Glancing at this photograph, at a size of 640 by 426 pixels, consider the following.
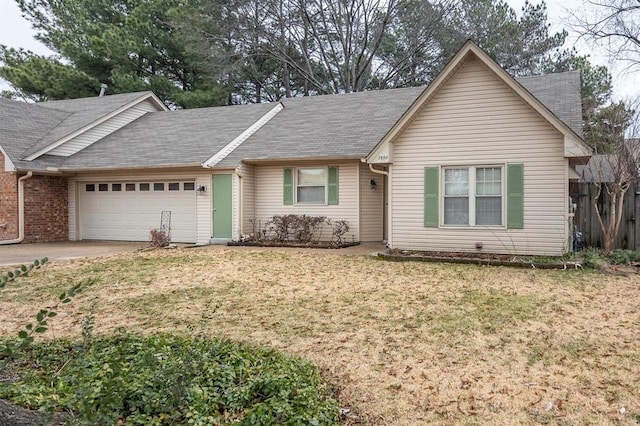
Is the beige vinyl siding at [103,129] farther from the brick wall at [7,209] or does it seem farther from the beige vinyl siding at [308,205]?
the beige vinyl siding at [308,205]

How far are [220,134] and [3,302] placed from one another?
406 inches

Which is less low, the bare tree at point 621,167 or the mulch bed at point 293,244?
the bare tree at point 621,167

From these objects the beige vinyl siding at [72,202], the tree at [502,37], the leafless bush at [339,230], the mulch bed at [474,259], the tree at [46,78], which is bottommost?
the mulch bed at [474,259]

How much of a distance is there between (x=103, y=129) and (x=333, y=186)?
10.2 meters

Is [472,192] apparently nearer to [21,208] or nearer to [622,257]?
[622,257]

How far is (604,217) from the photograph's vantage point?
39.1 ft

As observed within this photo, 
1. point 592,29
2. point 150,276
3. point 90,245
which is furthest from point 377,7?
point 150,276

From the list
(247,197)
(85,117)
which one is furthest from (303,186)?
(85,117)

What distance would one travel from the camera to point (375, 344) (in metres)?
4.71

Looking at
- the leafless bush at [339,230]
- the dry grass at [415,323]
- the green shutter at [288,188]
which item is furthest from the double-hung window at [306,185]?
the dry grass at [415,323]

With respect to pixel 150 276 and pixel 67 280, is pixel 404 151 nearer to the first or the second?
pixel 150 276

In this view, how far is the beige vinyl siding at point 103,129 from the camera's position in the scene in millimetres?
16375

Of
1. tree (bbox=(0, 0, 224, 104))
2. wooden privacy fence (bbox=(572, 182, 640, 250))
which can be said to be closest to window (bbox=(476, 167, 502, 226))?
wooden privacy fence (bbox=(572, 182, 640, 250))

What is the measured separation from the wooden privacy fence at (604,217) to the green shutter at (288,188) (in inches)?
311
